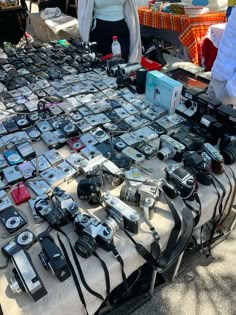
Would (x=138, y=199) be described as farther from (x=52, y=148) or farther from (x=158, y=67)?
(x=158, y=67)

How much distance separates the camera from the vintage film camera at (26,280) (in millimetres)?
751

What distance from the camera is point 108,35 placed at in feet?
7.77

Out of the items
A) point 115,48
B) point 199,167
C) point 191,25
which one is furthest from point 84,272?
point 191,25

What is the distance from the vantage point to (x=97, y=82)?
73.7 inches

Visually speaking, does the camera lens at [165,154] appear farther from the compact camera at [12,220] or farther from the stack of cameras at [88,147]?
the compact camera at [12,220]

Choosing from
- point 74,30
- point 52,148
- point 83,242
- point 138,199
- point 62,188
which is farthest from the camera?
point 74,30

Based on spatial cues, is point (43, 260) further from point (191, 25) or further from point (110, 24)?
point (191, 25)

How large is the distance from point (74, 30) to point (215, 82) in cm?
278

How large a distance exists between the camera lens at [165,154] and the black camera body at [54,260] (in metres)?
0.61

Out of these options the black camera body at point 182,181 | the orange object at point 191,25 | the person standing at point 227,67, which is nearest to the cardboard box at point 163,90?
the person standing at point 227,67

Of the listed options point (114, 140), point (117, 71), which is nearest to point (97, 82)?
point (117, 71)

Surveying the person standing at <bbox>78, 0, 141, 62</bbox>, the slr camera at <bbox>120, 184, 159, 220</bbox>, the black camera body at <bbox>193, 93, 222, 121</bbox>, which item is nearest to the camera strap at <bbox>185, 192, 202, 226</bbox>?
the slr camera at <bbox>120, 184, 159, 220</bbox>

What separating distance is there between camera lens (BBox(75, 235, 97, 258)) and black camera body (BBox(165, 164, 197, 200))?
15.4 inches

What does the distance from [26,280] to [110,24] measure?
2.16 m
